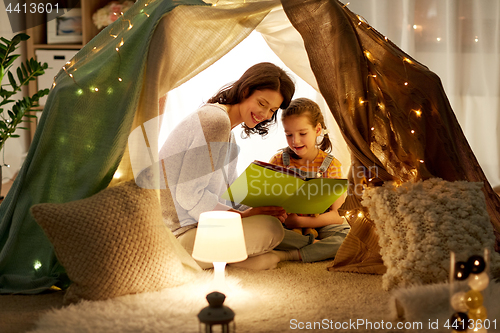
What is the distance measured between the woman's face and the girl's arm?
458 millimetres

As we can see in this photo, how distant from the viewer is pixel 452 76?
116 inches

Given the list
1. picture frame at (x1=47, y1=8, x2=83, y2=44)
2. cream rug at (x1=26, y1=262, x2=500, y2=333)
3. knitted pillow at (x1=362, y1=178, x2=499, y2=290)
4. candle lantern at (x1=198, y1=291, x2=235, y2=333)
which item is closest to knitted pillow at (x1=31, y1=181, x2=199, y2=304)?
cream rug at (x1=26, y1=262, x2=500, y2=333)

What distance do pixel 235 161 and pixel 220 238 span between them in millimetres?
655

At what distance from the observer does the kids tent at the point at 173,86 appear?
60.1 inches

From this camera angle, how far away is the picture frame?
9.81ft

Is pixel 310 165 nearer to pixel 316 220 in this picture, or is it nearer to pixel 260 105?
pixel 316 220

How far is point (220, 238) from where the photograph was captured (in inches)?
53.0

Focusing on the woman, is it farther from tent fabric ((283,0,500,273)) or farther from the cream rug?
tent fabric ((283,0,500,273))

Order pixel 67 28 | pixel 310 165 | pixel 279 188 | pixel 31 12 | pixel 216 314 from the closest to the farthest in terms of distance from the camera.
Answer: pixel 216 314 < pixel 279 188 < pixel 310 165 < pixel 67 28 < pixel 31 12

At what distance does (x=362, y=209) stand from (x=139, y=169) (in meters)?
0.86

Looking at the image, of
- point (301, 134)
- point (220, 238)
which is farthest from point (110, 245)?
point (301, 134)

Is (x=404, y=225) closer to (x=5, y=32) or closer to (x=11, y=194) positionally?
(x=11, y=194)

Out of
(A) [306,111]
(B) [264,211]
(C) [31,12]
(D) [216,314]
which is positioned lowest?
(D) [216,314]

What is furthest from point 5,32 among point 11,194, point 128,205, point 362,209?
point 362,209
